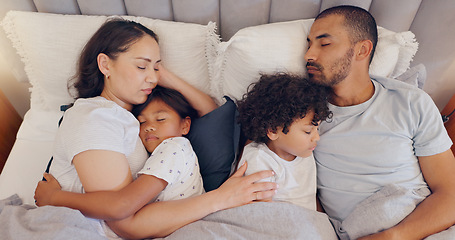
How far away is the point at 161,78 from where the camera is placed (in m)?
1.25

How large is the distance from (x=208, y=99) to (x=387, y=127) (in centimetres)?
78

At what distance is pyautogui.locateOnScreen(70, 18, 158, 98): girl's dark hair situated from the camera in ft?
3.58

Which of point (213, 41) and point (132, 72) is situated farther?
point (213, 41)

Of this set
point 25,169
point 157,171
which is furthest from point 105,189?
point 25,169

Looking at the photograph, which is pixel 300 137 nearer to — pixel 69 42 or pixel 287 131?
pixel 287 131

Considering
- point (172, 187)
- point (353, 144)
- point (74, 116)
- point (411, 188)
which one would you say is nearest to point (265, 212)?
point (172, 187)

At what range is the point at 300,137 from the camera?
1082 millimetres

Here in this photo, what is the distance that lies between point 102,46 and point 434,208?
1384mm

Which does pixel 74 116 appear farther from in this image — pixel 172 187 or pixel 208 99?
pixel 208 99

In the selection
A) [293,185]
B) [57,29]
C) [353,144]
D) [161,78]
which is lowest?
[293,185]

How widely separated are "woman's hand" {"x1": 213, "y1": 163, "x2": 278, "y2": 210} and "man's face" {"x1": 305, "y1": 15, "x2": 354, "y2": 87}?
47 centimetres

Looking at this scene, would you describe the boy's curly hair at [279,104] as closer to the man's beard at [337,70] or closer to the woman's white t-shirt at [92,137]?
the man's beard at [337,70]

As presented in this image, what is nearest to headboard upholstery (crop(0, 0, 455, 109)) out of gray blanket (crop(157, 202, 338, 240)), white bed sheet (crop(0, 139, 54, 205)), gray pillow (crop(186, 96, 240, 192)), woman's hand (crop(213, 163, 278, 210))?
gray pillow (crop(186, 96, 240, 192))

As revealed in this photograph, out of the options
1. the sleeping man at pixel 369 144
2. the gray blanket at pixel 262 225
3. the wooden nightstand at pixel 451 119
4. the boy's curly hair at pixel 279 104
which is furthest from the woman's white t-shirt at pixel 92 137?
the wooden nightstand at pixel 451 119
